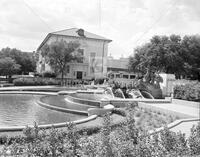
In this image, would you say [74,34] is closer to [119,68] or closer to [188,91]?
[119,68]

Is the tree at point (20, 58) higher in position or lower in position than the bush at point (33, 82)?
higher

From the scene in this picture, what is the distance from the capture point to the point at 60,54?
1335 inches

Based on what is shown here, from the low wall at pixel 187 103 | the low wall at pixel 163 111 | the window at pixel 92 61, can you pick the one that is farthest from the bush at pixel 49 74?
the low wall at pixel 163 111

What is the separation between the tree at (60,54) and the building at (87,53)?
4.30 metres

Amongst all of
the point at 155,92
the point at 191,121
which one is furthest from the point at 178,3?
the point at 155,92

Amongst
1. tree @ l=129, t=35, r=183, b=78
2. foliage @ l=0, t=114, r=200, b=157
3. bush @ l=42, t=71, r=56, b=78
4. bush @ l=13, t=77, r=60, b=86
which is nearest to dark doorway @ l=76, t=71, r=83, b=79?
bush @ l=42, t=71, r=56, b=78

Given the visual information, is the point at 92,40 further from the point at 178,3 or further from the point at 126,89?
the point at 178,3

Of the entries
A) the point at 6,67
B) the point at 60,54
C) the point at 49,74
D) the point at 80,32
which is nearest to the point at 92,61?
the point at 80,32

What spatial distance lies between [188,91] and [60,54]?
77.4ft

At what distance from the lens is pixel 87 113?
11008mm

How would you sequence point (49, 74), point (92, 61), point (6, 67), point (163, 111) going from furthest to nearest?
1. point (92, 61)
2. point (49, 74)
3. point (6, 67)
4. point (163, 111)

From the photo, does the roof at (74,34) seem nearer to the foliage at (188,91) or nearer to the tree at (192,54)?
A: the tree at (192,54)

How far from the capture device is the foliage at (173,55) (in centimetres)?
2916

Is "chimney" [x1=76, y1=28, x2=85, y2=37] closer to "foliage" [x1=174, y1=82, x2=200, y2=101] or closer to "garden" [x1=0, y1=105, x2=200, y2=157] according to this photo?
"foliage" [x1=174, y1=82, x2=200, y2=101]
